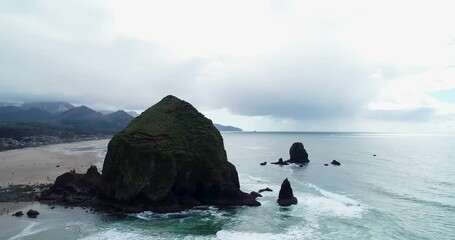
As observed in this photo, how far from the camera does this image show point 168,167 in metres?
47.4

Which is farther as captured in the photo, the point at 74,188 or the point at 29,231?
the point at 74,188

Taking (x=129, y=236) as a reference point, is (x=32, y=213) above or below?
above

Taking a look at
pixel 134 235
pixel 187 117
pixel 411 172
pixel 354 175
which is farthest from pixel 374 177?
pixel 134 235

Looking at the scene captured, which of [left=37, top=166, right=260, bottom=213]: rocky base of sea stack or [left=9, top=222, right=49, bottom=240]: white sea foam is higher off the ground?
[left=37, top=166, right=260, bottom=213]: rocky base of sea stack

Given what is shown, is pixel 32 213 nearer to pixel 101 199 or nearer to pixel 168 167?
pixel 101 199

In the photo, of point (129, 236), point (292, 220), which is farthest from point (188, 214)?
point (292, 220)

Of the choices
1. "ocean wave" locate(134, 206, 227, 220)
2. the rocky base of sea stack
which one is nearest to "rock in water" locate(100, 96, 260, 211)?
the rocky base of sea stack

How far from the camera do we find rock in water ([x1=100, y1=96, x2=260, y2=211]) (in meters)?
46.4

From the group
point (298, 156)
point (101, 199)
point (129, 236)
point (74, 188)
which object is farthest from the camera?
point (298, 156)

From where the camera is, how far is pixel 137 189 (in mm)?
46125

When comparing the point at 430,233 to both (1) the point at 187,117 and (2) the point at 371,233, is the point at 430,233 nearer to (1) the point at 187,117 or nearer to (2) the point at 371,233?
(2) the point at 371,233

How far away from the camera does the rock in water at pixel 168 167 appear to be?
46.4 metres

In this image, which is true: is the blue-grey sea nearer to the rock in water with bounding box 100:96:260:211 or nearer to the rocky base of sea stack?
the rocky base of sea stack

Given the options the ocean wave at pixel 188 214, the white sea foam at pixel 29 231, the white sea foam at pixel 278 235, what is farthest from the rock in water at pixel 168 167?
the white sea foam at pixel 278 235
